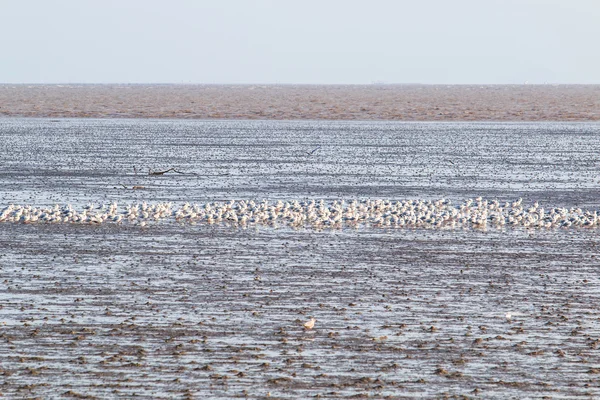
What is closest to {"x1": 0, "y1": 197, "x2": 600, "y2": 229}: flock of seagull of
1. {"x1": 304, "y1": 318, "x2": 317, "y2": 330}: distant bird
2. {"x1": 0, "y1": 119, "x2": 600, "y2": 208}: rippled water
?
{"x1": 0, "y1": 119, "x2": 600, "y2": 208}: rippled water

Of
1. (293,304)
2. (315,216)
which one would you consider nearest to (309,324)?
(293,304)

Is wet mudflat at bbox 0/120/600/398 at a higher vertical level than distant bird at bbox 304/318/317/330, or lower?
lower

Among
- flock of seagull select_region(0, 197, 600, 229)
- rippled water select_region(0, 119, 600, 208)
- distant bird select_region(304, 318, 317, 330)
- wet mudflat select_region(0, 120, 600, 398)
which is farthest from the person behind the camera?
rippled water select_region(0, 119, 600, 208)

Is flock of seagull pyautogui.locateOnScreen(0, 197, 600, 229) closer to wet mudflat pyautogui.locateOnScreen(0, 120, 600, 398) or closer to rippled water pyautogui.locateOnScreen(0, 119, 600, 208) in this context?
wet mudflat pyautogui.locateOnScreen(0, 120, 600, 398)

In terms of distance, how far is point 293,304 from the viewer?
48.4 feet

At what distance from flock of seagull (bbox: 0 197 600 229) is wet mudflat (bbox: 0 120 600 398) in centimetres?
67

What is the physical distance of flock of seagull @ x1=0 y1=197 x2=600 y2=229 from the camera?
75.1 feet

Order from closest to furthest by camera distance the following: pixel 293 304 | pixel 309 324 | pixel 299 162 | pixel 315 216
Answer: pixel 309 324, pixel 293 304, pixel 315 216, pixel 299 162

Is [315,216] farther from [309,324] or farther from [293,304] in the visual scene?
[309,324]

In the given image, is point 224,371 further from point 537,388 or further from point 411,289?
point 411,289

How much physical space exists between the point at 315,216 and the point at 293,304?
8.65 m

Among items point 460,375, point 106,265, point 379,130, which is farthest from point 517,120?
point 460,375

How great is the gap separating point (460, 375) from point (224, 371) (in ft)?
8.59

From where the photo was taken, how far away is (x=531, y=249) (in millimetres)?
Result: 19906
